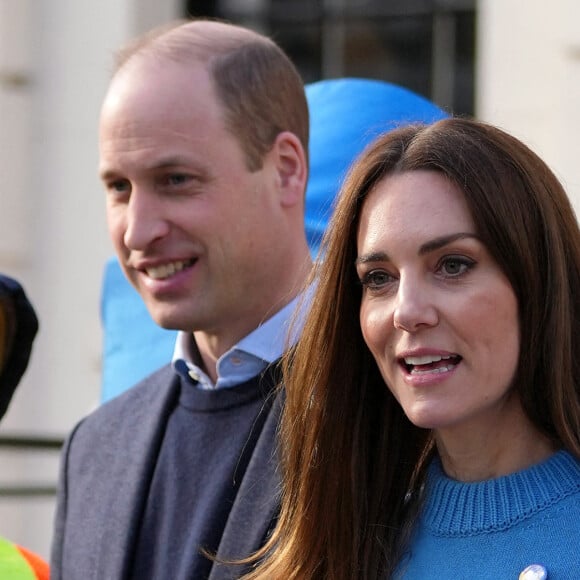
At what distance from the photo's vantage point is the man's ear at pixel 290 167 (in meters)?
2.97

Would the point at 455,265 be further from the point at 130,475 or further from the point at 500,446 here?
the point at 130,475

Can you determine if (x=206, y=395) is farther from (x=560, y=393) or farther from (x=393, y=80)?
(x=393, y=80)

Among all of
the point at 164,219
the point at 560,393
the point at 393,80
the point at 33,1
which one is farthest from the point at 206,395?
the point at 33,1

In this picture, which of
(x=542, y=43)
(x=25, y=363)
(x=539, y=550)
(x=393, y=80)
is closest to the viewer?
(x=539, y=550)

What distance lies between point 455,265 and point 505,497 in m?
0.36

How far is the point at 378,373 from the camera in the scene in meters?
2.46

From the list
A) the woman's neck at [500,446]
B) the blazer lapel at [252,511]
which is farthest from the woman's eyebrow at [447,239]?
the blazer lapel at [252,511]

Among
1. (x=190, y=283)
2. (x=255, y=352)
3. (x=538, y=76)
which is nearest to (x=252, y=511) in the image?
(x=255, y=352)

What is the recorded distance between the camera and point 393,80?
19.4 feet

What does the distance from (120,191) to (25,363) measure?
397 mm

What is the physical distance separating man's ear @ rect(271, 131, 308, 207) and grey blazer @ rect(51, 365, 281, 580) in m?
0.45

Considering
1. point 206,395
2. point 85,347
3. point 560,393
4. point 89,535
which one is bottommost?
point 85,347

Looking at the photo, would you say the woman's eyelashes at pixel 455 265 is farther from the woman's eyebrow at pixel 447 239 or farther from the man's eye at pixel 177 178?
the man's eye at pixel 177 178

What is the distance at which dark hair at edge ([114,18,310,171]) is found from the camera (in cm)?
295
